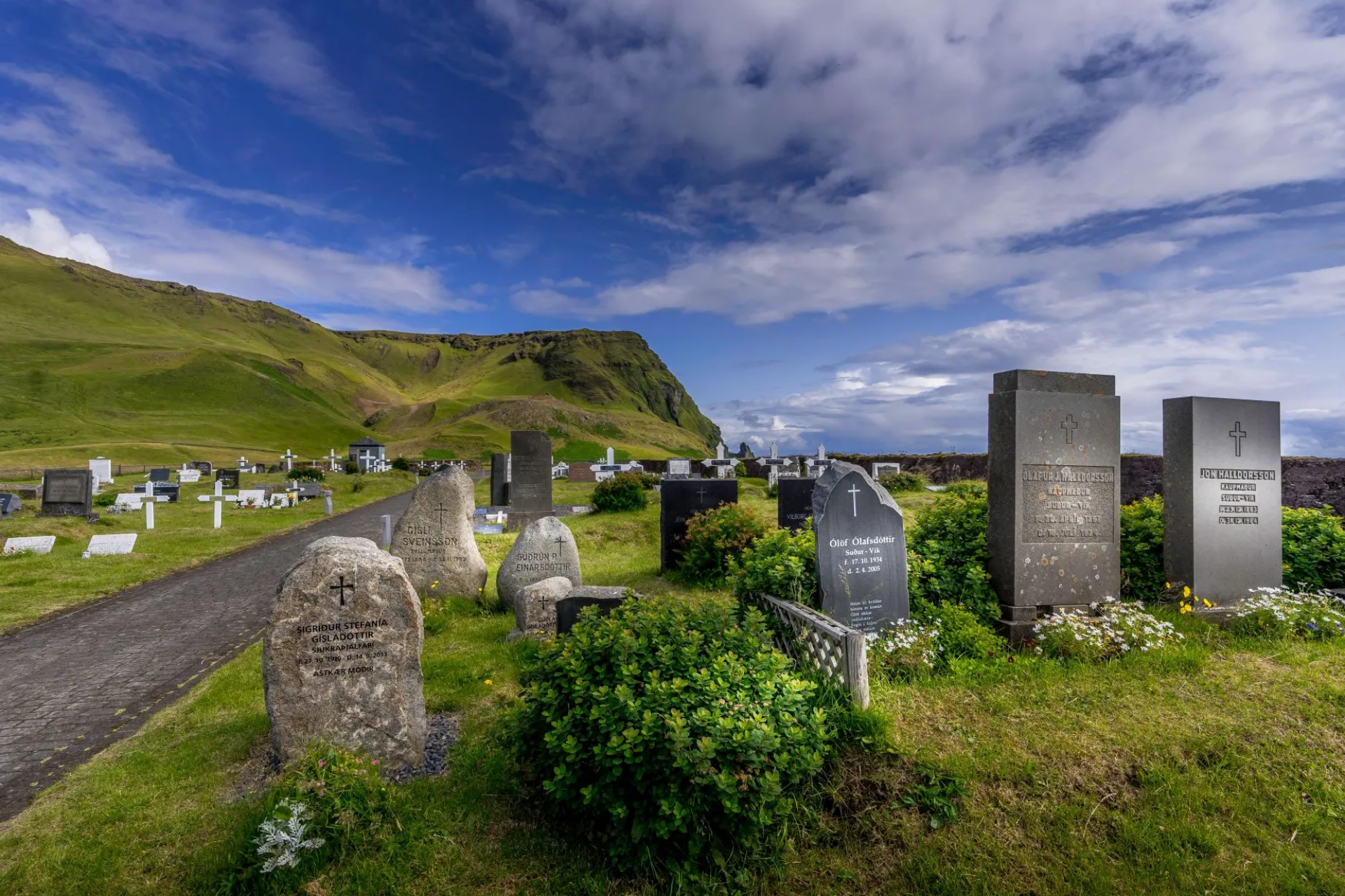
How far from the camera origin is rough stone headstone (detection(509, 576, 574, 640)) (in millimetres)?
7762

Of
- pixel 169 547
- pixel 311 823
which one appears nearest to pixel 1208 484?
pixel 311 823

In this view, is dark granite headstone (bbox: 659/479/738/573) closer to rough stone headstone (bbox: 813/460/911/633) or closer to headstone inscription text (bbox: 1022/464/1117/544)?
rough stone headstone (bbox: 813/460/911/633)

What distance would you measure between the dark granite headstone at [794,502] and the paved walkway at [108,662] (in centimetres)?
992

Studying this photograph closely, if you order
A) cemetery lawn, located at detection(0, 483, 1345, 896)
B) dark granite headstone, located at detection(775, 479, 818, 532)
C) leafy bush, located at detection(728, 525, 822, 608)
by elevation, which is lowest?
cemetery lawn, located at detection(0, 483, 1345, 896)

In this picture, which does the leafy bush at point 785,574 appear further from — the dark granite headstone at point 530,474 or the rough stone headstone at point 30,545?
the rough stone headstone at point 30,545

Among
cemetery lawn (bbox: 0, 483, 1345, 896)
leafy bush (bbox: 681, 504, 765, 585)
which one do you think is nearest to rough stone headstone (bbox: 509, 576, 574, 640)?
cemetery lawn (bbox: 0, 483, 1345, 896)

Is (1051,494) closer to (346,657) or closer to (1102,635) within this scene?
(1102,635)

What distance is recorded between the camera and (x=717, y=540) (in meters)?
11.1

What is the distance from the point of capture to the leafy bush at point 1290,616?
669 cm

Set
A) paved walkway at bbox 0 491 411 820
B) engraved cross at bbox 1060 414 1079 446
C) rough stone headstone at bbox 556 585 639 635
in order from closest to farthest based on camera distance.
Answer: paved walkway at bbox 0 491 411 820, rough stone headstone at bbox 556 585 639 635, engraved cross at bbox 1060 414 1079 446

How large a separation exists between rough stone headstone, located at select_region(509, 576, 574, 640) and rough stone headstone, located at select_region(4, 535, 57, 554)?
13.1 m

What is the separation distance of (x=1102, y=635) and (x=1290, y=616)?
8.19ft

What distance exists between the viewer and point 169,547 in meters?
15.1

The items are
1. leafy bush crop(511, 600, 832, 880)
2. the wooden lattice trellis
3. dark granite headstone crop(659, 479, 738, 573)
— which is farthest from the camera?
dark granite headstone crop(659, 479, 738, 573)
